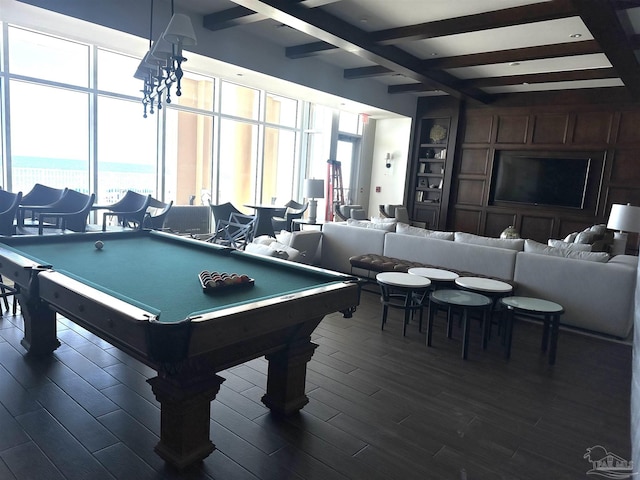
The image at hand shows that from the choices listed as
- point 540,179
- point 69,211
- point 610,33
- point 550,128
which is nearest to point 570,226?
point 540,179

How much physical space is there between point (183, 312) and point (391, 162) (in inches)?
362

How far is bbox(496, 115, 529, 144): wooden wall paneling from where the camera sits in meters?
8.98

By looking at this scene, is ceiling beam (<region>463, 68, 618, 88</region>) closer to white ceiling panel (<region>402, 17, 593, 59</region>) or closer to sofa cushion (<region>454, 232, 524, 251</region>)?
white ceiling panel (<region>402, 17, 593, 59</region>)

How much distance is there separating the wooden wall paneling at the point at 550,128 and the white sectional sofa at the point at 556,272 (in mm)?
4601

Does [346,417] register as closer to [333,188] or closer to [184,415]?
[184,415]

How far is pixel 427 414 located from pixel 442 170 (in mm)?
8105

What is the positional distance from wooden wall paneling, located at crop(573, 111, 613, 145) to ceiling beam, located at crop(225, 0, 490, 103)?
8.19ft

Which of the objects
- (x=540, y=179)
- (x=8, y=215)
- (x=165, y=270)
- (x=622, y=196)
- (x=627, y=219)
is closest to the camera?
(x=165, y=270)

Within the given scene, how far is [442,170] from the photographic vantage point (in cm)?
1001

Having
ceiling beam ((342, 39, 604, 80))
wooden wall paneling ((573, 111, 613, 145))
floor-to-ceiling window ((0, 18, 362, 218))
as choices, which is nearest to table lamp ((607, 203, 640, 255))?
ceiling beam ((342, 39, 604, 80))

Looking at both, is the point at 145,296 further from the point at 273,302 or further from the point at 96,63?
the point at 96,63

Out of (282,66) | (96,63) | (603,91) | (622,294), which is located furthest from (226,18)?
(603,91)

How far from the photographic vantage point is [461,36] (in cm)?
598

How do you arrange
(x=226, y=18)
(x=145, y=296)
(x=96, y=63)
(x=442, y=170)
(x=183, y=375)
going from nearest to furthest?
(x=183, y=375)
(x=145, y=296)
(x=226, y=18)
(x=96, y=63)
(x=442, y=170)
